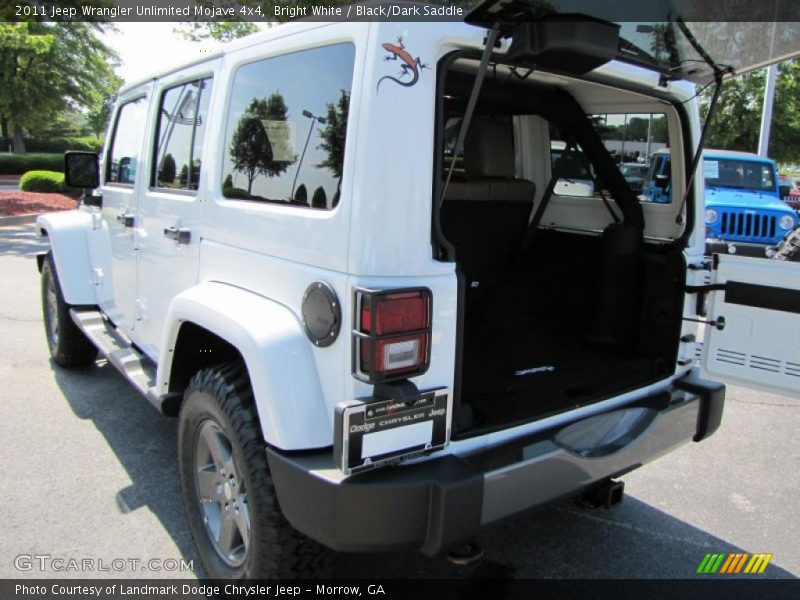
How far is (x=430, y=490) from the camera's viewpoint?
6.52 ft

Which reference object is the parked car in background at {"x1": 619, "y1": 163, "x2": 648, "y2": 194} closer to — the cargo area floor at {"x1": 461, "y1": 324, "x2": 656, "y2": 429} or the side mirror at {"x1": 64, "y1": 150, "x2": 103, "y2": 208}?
the cargo area floor at {"x1": 461, "y1": 324, "x2": 656, "y2": 429}

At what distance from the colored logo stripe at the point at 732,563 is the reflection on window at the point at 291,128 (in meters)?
2.39

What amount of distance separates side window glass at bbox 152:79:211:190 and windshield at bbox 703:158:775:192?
949 cm

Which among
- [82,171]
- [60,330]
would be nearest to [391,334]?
[82,171]

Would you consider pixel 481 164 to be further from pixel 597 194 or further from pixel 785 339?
pixel 785 339

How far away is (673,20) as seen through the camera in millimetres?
2301

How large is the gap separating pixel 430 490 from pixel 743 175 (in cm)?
1065

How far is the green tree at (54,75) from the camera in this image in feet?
81.5

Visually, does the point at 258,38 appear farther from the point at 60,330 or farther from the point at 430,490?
the point at 60,330

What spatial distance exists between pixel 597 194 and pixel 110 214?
301 centimetres

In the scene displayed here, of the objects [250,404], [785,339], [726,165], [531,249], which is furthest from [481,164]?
[726,165]

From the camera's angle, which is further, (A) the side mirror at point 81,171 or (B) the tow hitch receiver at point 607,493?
(A) the side mirror at point 81,171

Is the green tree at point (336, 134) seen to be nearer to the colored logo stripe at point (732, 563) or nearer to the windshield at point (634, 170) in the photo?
the windshield at point (634, 170)

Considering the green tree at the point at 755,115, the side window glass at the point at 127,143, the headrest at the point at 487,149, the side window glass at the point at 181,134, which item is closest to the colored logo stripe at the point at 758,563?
the headrest at the point at 487,149
